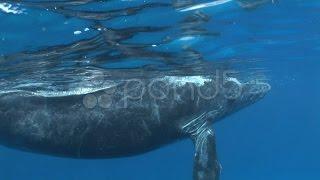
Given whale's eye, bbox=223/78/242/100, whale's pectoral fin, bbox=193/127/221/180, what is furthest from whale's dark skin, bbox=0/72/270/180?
whale's eye, bbox=223/78/242/100

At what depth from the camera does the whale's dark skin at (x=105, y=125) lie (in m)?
12.0

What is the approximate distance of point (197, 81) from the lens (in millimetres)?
14789

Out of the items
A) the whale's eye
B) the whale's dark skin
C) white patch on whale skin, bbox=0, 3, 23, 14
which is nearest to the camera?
white patch on whale skin, bbox=0, 3, 23, 14

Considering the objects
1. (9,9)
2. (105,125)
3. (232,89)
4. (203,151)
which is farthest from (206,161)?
(9,9)

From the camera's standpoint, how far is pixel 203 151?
11812 millimetres

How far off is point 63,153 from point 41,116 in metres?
1.21

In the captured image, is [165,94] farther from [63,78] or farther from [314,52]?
[314,52]

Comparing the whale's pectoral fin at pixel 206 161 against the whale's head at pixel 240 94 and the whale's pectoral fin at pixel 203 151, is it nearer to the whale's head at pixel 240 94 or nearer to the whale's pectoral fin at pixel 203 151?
the whale's pectoral fin at pixel 203 151

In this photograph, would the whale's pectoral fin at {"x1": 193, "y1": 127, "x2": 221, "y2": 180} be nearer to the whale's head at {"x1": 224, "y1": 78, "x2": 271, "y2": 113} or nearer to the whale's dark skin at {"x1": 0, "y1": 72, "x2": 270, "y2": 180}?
the whale's dark skin at {"x1": 0, "y1": 72, "x2": 270, "y2": 180}

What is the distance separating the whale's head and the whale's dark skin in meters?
2.35

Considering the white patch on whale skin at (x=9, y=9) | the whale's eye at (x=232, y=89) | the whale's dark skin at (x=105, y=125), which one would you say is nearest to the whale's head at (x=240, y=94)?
the whale's eye at (x=232, y=89)

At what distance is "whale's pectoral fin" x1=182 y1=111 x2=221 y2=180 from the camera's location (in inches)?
455

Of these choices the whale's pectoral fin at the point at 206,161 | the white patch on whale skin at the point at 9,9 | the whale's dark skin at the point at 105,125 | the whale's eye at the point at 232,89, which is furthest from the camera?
the whale's eye at the point at 232,89

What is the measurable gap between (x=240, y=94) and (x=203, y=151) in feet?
15.9
